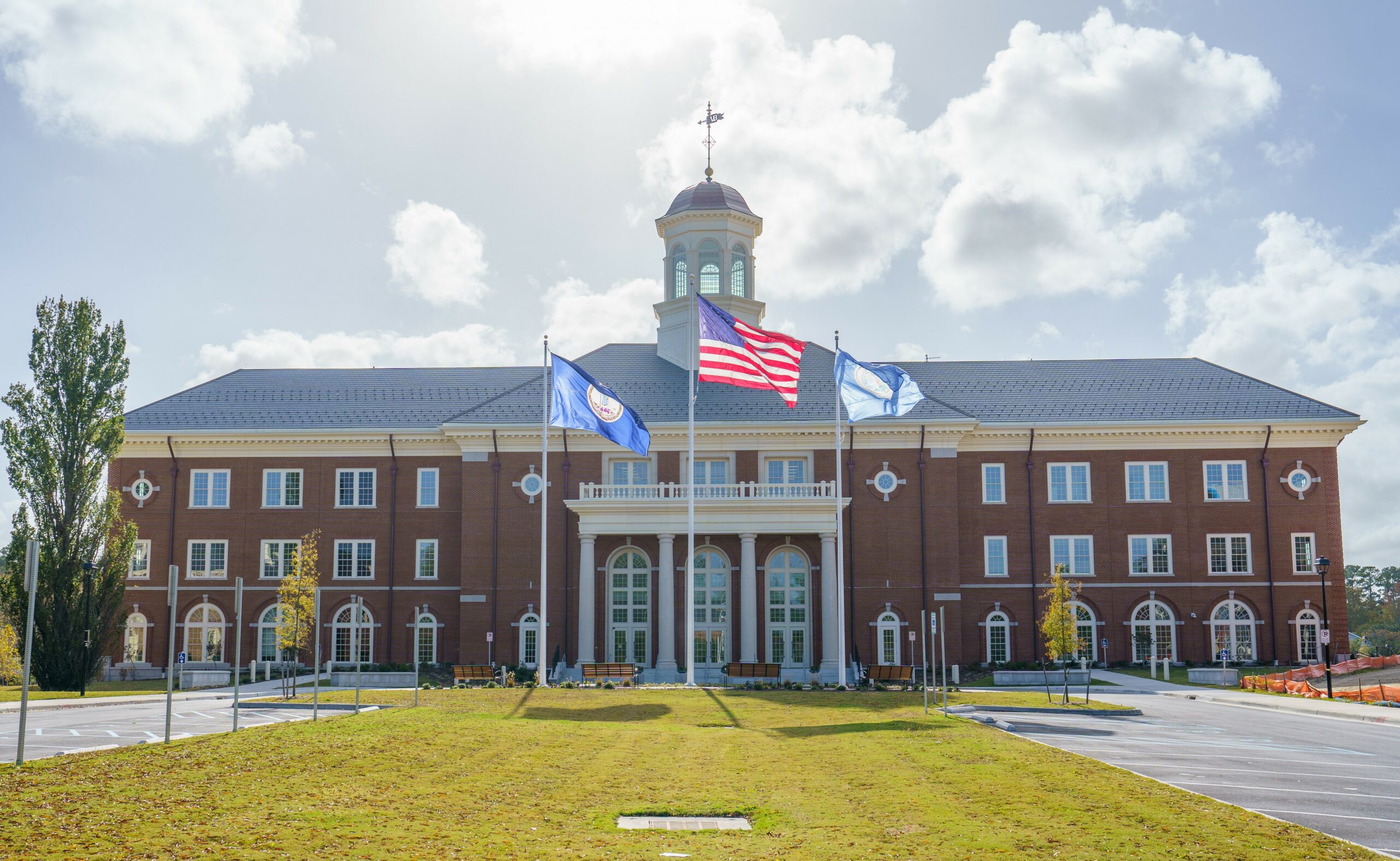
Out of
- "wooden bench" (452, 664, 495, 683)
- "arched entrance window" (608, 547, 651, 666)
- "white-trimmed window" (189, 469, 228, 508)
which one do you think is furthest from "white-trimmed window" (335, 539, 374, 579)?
"wooden bench" (452, 664, 495, 683)

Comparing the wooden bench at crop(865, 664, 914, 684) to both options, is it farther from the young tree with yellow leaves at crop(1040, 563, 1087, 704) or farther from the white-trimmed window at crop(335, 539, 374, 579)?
the white-trimmed window at crop(335, 539, 374, 579)

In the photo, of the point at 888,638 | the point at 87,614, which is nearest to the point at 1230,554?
the point at 888,638

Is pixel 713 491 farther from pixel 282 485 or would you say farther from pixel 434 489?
pixel 282 485

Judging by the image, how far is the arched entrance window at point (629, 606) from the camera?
2016 inches

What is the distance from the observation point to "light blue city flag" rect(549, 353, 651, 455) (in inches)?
1539

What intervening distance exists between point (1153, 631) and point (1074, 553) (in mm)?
4737

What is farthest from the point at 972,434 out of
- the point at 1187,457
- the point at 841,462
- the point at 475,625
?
the point at 475,625

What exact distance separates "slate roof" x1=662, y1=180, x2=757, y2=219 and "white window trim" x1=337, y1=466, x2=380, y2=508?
18784mm

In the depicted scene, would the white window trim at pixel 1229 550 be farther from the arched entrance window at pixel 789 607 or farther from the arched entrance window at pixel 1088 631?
the arched entrance window at pixel 789 607

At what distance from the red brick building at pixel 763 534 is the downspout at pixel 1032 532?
0.10m

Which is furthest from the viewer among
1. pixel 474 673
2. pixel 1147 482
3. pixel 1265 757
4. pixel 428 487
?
pixel 428 487

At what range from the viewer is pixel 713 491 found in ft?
166

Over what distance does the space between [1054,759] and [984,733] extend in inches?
189

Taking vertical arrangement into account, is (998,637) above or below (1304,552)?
below
